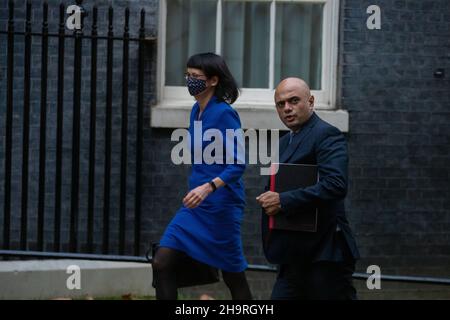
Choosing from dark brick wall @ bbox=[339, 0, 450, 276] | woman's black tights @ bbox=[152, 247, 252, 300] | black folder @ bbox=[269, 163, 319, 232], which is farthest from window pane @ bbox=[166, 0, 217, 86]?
black folder @ bbox=[269, 163, 319, 232]

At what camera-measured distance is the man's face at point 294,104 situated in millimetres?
5602

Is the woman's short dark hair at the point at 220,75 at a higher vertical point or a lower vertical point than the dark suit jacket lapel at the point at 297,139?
higher

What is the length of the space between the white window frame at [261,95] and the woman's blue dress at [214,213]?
2638mm

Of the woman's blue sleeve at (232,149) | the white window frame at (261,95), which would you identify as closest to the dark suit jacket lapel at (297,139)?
the woman's blue sleeve at (232,149)

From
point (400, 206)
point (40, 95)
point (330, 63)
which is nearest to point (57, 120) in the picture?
point (40, 95)

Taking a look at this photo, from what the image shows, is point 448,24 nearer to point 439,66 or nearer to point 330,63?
point 439,66

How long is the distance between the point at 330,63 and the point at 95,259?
286 cm

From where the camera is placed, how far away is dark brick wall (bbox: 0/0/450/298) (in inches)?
353

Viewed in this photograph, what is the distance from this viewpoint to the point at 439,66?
29.8 feet

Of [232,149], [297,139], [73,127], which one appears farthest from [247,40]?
[297,139]

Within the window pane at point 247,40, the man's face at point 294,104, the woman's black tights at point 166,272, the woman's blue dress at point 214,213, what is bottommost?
the woman's black tights at point 166,272

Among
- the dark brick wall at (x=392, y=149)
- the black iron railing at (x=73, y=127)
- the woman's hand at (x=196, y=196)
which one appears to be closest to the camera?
the woman's hand at (x=196, y=196)

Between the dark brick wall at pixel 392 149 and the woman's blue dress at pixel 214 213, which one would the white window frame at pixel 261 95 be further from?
the woman's blue dress at pixel 214 213

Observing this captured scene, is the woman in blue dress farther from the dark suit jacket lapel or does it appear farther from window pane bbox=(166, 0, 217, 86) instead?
window pane bbox=(166, 0, 217, 86)
